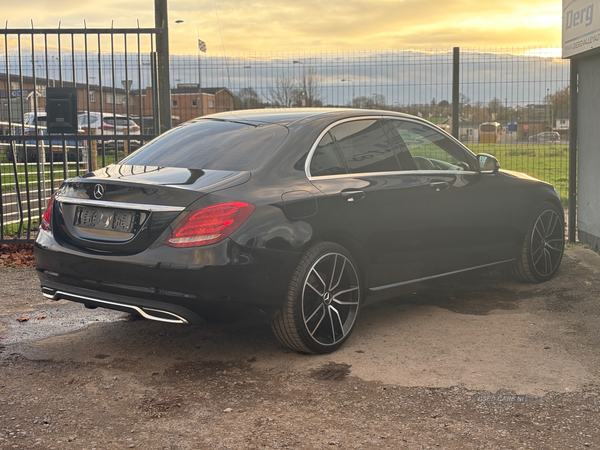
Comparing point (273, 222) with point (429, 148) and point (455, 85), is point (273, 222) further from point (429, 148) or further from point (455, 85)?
point (455, 85)

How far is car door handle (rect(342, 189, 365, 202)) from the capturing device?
494 cm

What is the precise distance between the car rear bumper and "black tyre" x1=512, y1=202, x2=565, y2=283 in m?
3.06

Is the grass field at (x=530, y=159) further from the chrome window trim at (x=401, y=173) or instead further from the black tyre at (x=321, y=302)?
the black tyre at (x=321, y=302)

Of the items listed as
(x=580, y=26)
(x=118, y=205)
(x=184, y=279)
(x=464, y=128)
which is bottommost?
(x=184, y=279)

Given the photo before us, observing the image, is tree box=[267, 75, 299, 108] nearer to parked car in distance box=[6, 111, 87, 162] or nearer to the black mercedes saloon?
parked car in distance box=[6, 111, 87, 162]

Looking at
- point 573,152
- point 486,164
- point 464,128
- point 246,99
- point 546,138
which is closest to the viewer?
point 486,164

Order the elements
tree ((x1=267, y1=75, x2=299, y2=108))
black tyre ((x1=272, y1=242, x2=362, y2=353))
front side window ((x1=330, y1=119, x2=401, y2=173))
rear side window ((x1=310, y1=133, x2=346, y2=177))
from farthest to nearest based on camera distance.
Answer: tree ((x1=267, y1=75, x2=299, y2=108)), front side window ((x1=330, y1=119, x2=401, y2=173)), rear side window ((x1=310, y1=133, x2=346, y2=177)), black tyre ((x1=272, y1=242, x2=362, y2=353))

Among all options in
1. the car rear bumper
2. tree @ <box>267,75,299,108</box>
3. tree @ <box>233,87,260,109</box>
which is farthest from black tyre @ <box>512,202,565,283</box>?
tree @ <box>233,87,260,109</box>

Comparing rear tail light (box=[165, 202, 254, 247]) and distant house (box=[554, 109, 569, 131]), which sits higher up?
distant house (box=[554, 109, 569, 131])

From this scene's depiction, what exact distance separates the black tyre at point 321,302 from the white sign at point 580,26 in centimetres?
478

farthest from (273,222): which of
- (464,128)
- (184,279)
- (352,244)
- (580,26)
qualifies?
(464,128)

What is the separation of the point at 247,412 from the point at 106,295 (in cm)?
126

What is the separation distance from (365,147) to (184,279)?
1820mm

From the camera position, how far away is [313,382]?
14.0 ft
